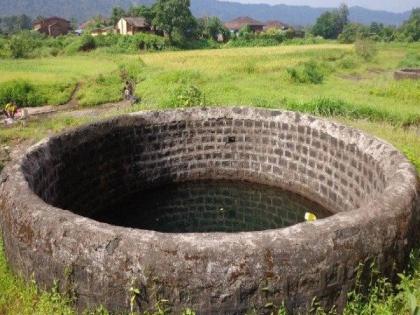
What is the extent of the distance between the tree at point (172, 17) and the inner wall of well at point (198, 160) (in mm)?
43865

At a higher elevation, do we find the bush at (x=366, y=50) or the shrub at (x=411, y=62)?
the bush at (x=366, y=50)

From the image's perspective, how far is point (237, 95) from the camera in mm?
16688

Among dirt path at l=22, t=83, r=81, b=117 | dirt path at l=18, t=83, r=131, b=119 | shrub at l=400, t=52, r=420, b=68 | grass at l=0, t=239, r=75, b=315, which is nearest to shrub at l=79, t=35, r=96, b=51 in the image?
dirt path at l=22, t=83, r=81, b=117

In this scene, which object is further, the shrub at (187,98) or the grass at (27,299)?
the shrub at (187,98)

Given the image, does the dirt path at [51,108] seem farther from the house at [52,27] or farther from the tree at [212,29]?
the house at [52,27]

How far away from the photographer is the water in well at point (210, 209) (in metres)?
8.60

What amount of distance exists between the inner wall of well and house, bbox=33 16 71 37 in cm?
8193

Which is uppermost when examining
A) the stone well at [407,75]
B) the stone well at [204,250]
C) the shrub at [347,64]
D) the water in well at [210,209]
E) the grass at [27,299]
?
the stone well at [204,250]

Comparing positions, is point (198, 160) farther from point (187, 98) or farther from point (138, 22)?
point (138, 22)

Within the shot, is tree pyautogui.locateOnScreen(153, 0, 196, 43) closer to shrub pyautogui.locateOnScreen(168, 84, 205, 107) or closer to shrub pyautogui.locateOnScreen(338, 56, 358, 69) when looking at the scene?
shrub pyautogui.locateOnScreen(338, 56, 358, 69)

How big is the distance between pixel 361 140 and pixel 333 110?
7.02 meters

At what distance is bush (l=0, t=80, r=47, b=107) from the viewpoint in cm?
1978

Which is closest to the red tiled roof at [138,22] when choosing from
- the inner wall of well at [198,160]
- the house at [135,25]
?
the house at [135,25]

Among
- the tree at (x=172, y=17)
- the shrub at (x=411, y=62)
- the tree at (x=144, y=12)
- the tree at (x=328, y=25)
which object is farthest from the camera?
the tree at (x=328, y=25)
